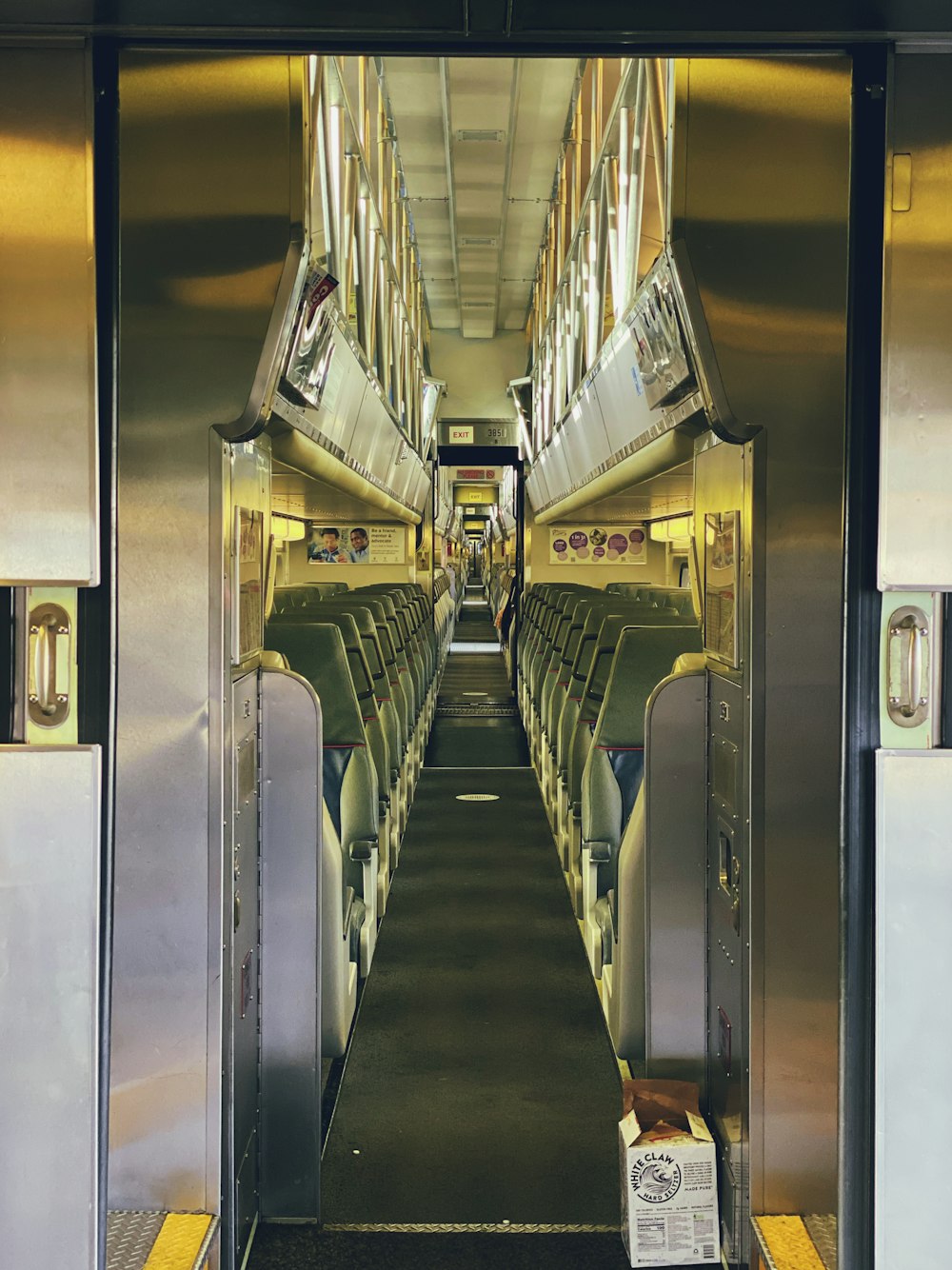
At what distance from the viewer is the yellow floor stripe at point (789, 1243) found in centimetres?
237

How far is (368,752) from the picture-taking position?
4652mm

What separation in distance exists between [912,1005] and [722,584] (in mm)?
1290

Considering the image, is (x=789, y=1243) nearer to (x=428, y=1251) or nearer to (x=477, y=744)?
(x=428, y=1251)

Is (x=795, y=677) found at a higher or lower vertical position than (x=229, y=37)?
lower

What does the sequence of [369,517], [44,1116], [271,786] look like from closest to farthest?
[44,1116], [271,786], [369,517]

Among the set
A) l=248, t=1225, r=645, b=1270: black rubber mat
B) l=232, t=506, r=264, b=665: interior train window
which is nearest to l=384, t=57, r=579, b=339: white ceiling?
l=232, t=506, r=264, b=665: interior train window

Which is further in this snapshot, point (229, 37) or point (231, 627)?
point (231, 627)

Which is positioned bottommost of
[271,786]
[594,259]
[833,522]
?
[271,786]

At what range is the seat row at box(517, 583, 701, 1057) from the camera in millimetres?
4289

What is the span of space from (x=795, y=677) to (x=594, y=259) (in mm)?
4072

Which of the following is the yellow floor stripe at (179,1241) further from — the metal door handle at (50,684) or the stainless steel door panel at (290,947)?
the metal door handle at (50,684)

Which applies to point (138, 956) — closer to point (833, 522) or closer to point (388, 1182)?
point (388, 1182)

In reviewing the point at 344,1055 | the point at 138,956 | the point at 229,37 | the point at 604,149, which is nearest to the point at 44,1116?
the point at 138,956

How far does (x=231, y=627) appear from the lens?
8.48 feet
